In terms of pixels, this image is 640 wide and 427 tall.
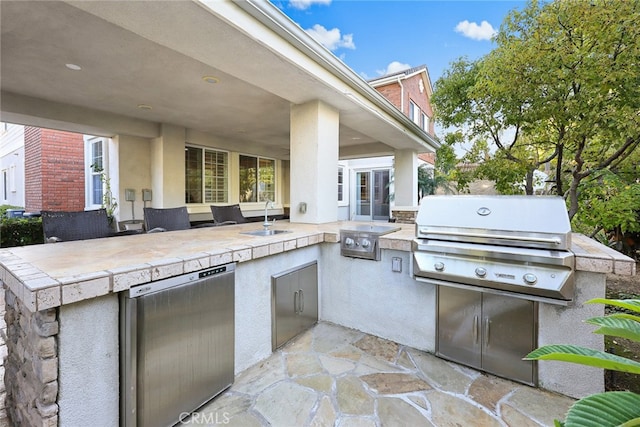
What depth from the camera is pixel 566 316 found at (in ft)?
6.88

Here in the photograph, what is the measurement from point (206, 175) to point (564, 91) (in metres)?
6.94

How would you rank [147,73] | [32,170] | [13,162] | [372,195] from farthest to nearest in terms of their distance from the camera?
1. [372,195]
2. [13,162]
3. [32,170]
4. [147,73]

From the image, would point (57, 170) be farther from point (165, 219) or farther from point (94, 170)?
point (165, 219)

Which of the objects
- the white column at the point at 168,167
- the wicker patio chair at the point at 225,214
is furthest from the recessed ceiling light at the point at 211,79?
the white column at the point at 168,167

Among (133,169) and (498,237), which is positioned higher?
(133,169)

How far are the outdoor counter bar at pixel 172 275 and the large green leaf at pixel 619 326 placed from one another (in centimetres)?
150

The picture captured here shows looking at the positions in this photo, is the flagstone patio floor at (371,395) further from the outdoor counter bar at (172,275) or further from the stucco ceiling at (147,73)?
the stucco ceiling at (147,73)

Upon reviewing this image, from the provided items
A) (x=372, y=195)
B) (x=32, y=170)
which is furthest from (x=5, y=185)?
(x=372, y=195)

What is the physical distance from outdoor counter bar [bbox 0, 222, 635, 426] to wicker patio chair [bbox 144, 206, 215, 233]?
157 cm

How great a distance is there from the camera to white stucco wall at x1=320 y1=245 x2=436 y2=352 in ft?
8.82

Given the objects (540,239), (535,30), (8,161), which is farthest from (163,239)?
(8,161)

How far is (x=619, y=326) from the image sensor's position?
0.69 metres

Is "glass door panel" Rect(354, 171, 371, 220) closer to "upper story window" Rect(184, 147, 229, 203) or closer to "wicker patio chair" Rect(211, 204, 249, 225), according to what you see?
"upper story window" Rect(184, 147, 229, 203)

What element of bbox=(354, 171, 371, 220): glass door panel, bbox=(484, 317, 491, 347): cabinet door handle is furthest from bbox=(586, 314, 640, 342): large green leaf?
bbox=(354, 171, 371, 220): glass door panel
